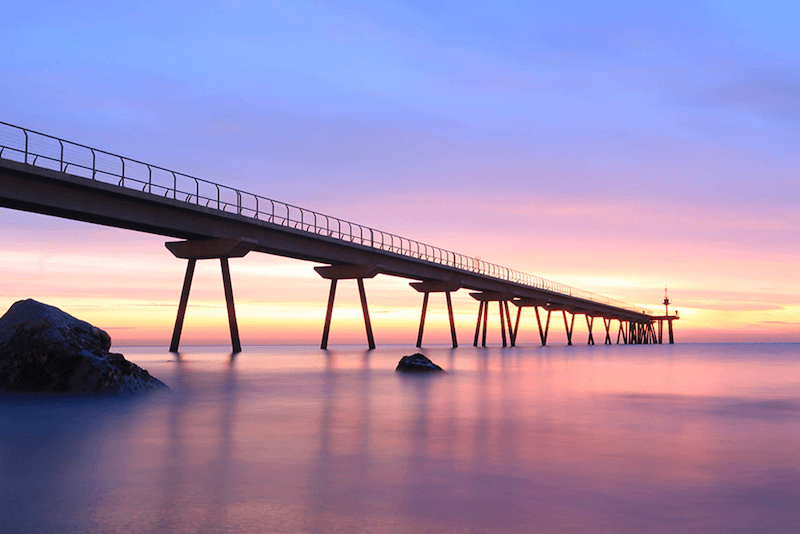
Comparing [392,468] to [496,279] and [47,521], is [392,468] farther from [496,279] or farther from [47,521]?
[496,279]

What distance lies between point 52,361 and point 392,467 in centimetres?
1248

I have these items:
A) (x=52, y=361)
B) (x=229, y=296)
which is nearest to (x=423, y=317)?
(x=229, y=296)

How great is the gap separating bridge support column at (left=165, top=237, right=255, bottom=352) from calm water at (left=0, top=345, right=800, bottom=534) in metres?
29.3

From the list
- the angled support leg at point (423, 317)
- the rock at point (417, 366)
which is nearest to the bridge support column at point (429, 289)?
the angled support leg at point (423, 317)

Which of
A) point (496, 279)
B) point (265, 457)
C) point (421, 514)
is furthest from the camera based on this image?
point (496, 279)

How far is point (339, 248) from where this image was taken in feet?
186

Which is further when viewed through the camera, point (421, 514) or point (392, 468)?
point (392, 468)

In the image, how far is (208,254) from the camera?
45.2 metres

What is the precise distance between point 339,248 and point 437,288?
66.3 feet

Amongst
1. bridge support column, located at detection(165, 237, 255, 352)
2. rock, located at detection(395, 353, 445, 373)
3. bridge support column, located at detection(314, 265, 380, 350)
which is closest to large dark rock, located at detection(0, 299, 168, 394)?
rock, located at detection(395, 353, 445, 373)

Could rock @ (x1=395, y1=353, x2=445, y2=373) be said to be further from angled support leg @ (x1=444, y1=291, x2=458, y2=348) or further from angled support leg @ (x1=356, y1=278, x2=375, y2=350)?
angled support leg @ (x1=444, y1=291, x2=458, y2=348)

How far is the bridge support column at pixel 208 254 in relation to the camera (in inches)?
1761

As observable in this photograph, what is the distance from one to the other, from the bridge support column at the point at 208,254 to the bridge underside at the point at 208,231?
7cm

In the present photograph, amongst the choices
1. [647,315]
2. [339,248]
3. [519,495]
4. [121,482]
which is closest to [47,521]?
[121,482]
